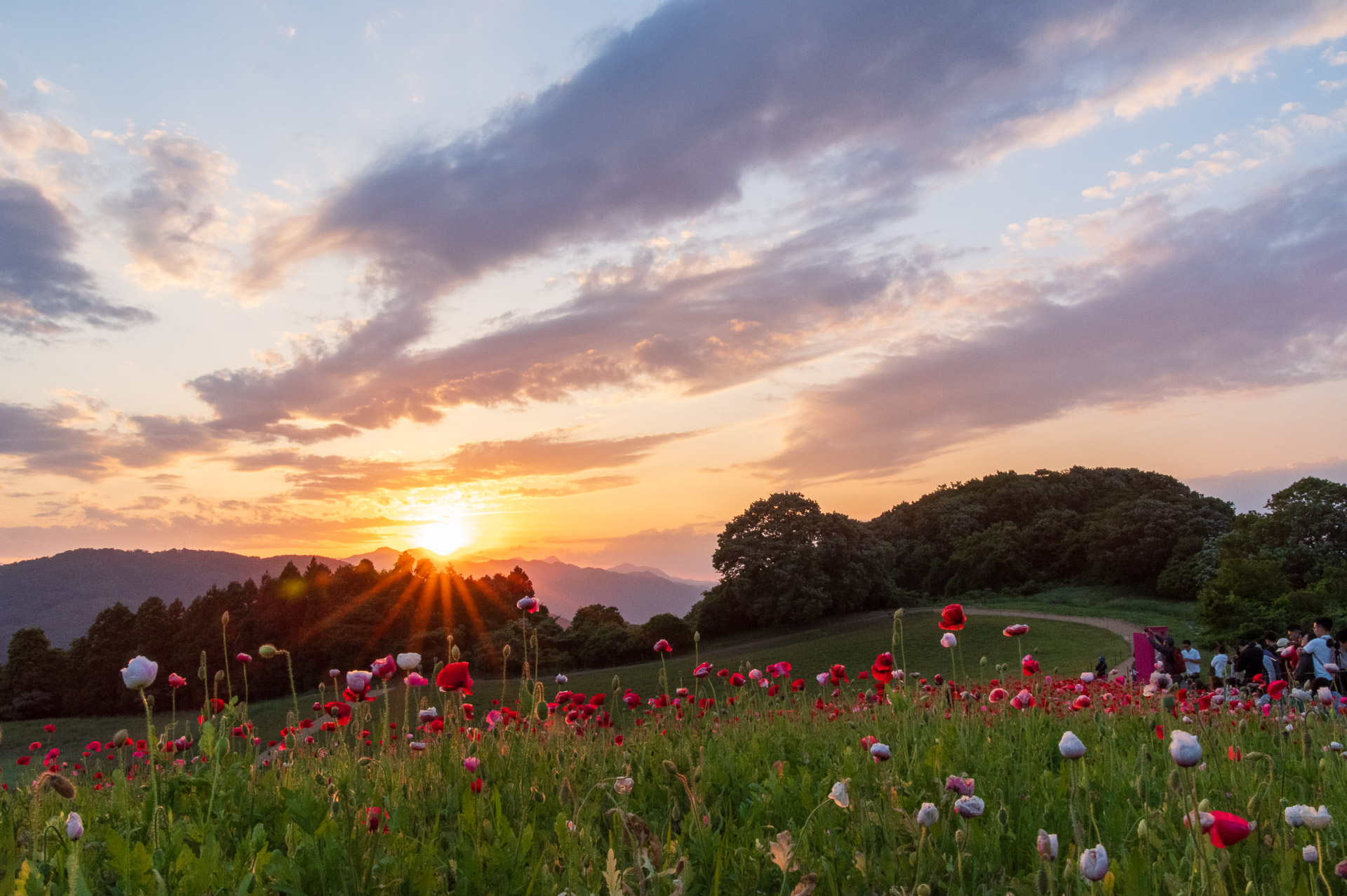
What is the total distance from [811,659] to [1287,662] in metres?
22.7

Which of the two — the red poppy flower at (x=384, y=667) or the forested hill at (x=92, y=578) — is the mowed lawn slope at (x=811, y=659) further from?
the forested hill at (x=92, y=578)

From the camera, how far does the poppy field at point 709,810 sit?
2449 millimetres

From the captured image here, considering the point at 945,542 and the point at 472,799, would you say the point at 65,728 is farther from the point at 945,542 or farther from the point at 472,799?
the point at 945,542

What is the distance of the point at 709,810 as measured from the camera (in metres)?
4.09

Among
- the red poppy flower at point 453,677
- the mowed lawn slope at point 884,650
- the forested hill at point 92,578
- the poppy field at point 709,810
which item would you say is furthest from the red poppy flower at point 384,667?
the forested hill at point 92,578

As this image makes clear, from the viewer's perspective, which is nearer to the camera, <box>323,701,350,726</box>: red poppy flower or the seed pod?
the seed pod

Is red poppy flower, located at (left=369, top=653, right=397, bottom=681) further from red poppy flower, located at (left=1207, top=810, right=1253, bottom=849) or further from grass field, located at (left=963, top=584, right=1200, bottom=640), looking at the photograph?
grass field, located at (left=963, top=584, right=1200, bottom=640)

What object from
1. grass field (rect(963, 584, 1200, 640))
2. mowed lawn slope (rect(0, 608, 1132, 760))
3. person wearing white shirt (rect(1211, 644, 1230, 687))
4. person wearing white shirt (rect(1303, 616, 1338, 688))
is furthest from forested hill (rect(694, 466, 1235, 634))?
person wearing white shirt (rect(1303, 616, 1338, 688))

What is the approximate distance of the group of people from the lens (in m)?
7.82

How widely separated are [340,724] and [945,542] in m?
63.6

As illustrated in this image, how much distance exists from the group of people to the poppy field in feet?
4.24

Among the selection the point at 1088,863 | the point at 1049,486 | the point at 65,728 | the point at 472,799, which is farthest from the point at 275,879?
the point at 1049,486

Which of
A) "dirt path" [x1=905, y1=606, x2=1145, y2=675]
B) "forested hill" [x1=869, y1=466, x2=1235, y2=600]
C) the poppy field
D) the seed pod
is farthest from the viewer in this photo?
"forested hill" [x1=869, y1=466, x2=1235, y2=600]

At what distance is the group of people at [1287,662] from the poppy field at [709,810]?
4.24 ft
